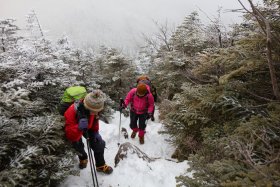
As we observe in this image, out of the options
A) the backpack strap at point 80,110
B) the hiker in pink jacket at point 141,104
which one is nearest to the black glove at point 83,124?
the backpack strap at point 80,110

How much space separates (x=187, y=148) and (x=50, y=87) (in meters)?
4.24

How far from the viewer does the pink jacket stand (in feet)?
28.3

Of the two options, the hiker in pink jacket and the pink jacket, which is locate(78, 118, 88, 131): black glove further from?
the pink jacket

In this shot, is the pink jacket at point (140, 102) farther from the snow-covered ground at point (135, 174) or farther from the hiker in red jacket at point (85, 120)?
the hiker in red jacket at point (85, 120)

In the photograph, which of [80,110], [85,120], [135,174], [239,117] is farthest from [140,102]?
[239,117]

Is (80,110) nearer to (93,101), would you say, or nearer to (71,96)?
(93,101)

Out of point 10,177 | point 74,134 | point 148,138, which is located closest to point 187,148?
point 148,138

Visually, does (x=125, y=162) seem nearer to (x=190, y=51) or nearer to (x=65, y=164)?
(x=65, y=164)

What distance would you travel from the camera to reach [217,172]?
372 cm

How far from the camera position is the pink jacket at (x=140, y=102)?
28.3 feet

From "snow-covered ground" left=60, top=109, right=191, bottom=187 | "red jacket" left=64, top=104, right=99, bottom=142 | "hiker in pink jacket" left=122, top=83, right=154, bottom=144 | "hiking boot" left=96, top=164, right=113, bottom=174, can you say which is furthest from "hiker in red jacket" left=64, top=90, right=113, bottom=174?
"hiker in pink jacket" left=122, top=83, right=154, bottom=144

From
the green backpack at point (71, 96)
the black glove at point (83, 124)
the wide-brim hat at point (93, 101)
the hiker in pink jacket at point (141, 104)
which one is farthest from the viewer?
the hiker in pink jacket at point (141, 104)

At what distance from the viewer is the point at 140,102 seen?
865cm

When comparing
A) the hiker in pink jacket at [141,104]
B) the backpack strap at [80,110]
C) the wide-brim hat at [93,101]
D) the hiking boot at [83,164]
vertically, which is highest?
the wide-brim hat at [93,101]
